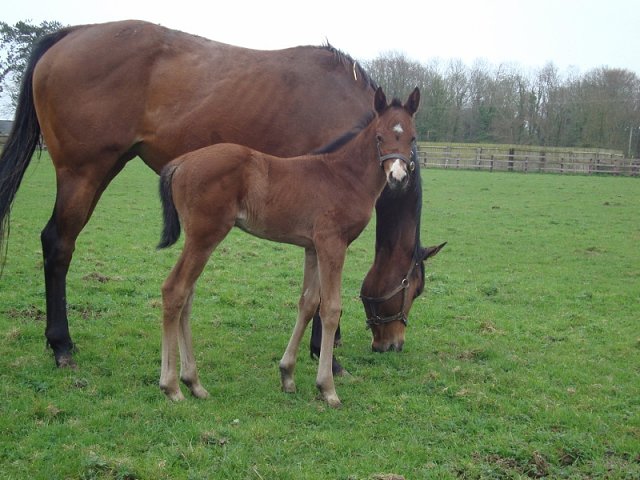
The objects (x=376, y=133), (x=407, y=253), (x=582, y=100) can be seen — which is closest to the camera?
(x=376, y=133)

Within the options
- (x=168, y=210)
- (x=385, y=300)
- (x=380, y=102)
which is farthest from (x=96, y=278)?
(x=380, y=102)

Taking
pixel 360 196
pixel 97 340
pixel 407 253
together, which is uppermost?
pixel 360 196

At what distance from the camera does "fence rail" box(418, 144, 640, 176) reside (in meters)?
36.6

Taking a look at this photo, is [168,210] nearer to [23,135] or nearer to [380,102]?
[380,102]

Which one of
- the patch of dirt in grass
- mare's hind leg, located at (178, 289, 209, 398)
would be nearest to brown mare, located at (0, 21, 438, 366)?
mare's hind leg, located at (178, 289, 209, 398)

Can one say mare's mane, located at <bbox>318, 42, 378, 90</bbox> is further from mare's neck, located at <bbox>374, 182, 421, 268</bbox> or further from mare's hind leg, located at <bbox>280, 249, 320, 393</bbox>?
mare's hind leg, located at <bbox>280, 249, 320, 393</bbox>

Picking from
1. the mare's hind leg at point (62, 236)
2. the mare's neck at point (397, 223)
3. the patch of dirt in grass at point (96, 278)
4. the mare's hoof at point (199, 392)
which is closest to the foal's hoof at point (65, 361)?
the mare's hind leg at point (62, 236)

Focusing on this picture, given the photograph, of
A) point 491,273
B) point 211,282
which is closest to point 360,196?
point 211,282

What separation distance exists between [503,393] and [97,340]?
3.55m

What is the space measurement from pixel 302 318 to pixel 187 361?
892 mm

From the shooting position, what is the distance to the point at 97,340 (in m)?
5.41

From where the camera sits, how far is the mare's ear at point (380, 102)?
425 cm

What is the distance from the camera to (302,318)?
4461 millimetres

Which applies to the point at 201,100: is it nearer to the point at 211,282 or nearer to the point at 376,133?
the point at 376,133
